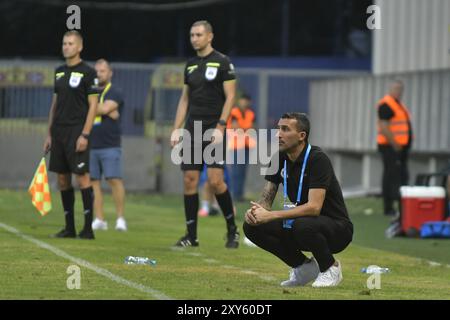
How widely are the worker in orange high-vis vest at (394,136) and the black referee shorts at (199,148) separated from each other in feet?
27.1

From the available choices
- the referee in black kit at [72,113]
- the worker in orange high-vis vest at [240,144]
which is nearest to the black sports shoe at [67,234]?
the referee in black kit at [72,113]

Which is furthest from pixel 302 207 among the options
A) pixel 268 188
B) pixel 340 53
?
pixel 340 53

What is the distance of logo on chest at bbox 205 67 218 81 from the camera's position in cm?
1426

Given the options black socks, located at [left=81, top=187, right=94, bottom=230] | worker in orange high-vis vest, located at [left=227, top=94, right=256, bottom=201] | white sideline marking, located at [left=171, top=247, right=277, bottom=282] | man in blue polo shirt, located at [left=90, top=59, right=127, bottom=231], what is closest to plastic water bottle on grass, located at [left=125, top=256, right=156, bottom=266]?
white sideline marking, located at [left=171, top=247, right=277, bottom=282]

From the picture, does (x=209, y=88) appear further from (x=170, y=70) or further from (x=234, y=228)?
(x=170, y=70)

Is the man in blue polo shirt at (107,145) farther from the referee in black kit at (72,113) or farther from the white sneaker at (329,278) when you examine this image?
the white sneaker at (329,278)

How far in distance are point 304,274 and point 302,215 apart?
0.47 metres

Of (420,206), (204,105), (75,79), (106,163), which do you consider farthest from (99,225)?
(420,206)

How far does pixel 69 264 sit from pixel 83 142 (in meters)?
2.94

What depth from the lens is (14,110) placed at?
92.8ft

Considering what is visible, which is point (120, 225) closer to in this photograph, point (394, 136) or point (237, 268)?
point (237, 268)

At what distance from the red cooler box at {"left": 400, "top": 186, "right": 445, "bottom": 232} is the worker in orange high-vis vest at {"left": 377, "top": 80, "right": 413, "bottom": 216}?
4.02 m

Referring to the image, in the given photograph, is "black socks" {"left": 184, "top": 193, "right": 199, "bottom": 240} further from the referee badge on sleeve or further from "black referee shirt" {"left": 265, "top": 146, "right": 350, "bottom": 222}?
"black referee shirt" {"left": 265, "top": 146, "right": 350, "bottom": 222}
